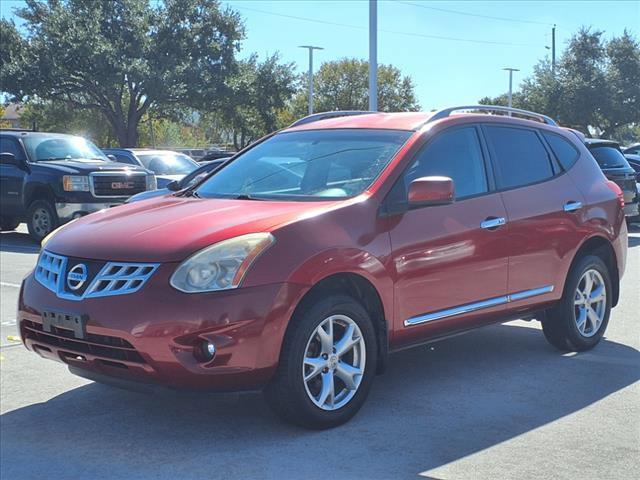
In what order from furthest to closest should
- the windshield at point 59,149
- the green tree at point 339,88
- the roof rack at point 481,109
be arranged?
the green tree at point 339,88
the windshield at point 59,149
the roof rack at point 481,109

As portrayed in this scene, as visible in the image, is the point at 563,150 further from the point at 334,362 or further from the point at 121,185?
the point at 121,185

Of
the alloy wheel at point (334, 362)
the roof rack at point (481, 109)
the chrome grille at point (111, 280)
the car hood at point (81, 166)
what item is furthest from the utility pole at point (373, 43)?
the chrome grille at point (111, 280)

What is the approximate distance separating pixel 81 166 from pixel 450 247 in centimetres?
1002

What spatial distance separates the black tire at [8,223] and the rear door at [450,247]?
39.0 ft

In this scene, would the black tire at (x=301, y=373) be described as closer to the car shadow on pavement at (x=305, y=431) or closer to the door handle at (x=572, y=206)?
the car shadow on pavement at (x=305, y=431)

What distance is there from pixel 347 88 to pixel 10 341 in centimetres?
5413

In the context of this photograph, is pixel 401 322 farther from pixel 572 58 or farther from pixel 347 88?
pixel 347 88

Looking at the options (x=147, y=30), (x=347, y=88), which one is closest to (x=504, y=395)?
(x=147, y=30)

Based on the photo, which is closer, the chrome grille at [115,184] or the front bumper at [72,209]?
the front bumper at [72,209]

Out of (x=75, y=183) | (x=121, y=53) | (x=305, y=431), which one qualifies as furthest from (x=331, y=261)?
(x=121, y=53)

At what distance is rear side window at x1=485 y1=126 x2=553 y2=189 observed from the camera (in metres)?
5.59

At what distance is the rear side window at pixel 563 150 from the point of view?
614 cm

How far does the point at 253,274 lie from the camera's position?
3.99 meters

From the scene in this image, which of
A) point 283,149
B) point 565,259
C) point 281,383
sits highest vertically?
point 283,149
